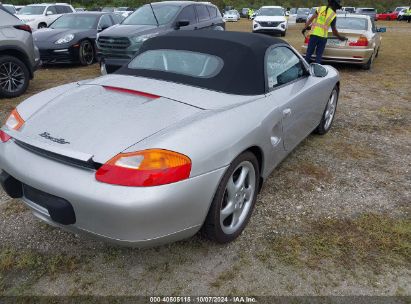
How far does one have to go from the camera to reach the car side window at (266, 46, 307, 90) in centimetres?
321

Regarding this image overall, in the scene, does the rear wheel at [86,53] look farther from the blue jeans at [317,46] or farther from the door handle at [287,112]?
the door handle at [287,112]

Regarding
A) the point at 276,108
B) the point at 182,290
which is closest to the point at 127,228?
the point at 182,290

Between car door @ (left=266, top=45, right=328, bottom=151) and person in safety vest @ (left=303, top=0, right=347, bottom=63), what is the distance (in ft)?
15.2

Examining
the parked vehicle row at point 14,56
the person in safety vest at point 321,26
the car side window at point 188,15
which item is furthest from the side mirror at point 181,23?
the parked vehicle row at point 14,56

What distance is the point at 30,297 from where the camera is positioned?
2.24 metres

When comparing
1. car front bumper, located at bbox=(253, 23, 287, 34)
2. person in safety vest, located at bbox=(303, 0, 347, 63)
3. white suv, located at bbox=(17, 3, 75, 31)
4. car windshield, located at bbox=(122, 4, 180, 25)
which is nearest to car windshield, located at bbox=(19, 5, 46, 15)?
white suv, located at bbox=(17, 3, 75, 31)

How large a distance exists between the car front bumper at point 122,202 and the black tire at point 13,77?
16.5 ft

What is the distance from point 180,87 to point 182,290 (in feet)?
5.03

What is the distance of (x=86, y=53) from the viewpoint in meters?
10.1

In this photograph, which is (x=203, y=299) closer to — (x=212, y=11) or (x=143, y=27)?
(x=143, y=27)

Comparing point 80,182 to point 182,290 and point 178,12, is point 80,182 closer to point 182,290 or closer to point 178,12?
point 182,290

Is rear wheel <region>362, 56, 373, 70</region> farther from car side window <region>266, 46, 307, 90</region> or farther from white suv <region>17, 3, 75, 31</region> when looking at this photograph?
white suv <region>17, 3, 75, 31</region>

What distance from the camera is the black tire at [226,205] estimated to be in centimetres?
238

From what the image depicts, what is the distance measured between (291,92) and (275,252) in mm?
1536
